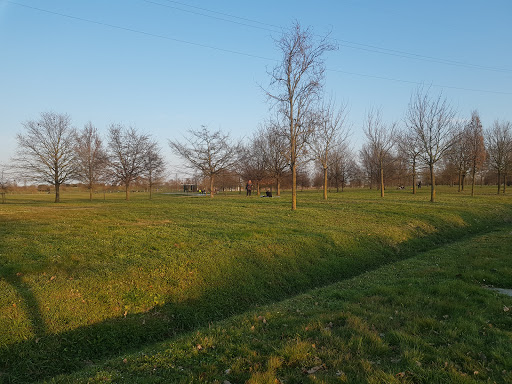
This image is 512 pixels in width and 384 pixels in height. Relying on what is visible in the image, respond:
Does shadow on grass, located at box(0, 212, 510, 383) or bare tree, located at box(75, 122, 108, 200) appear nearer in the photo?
shadow on grass, located at box(0, 212, 510, 383)

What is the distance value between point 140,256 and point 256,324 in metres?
4.25

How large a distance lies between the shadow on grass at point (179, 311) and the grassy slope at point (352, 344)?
91 centimetres

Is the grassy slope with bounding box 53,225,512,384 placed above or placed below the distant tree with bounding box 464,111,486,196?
below

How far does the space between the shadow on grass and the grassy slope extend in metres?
0.91

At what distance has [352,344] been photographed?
13.4 feet

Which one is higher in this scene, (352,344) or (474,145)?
(474,145)

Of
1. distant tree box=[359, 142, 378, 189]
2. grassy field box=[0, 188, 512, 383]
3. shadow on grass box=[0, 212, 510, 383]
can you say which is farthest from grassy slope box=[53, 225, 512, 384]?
A: distant tree box=[359, 142, 378, 189]

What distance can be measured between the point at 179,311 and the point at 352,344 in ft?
12.1

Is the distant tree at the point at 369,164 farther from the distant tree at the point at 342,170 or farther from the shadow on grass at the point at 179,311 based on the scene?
the shadow on grass at the point at 179,311

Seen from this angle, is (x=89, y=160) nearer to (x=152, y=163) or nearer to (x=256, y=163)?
(x=152, y=163)

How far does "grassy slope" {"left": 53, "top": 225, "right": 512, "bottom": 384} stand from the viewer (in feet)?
11.4

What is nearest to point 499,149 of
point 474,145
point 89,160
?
point 474,145

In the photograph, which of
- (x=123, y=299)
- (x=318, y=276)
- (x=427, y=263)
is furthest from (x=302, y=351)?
(x=427, y=263)

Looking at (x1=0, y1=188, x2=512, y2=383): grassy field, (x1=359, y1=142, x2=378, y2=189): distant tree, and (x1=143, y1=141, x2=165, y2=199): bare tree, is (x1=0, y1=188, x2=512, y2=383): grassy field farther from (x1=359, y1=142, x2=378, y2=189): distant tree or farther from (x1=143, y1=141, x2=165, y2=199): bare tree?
(x1=359, y1=142, x2=378, y2=189): distant tree
